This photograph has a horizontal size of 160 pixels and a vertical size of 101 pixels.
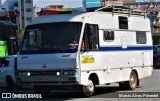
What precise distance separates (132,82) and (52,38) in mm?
4787

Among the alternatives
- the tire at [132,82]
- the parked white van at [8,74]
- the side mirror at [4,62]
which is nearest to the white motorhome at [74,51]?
the tire at [132,82]

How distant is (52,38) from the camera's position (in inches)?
595

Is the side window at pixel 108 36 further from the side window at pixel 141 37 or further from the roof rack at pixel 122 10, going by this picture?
the side window at pixel 141 37

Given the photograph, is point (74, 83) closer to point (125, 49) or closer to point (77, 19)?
point (77, 19)

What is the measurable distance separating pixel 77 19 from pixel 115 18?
2.65 m

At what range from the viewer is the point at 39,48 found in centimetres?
1524

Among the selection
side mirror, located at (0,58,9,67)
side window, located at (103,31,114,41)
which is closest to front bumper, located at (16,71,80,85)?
side window, located at (103,31,114,41)

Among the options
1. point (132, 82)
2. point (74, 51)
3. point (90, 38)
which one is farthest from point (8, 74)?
point (74, 51)

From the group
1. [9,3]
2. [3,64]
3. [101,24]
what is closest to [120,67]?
[101,24]

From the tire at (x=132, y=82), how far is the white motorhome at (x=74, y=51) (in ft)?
1.55

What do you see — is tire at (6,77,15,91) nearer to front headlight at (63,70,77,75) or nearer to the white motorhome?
the white motorhome

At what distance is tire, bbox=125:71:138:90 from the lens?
18.1 m

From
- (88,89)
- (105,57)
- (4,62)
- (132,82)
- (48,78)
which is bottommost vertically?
(132,82)

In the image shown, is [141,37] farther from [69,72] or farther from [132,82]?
[69,72]
